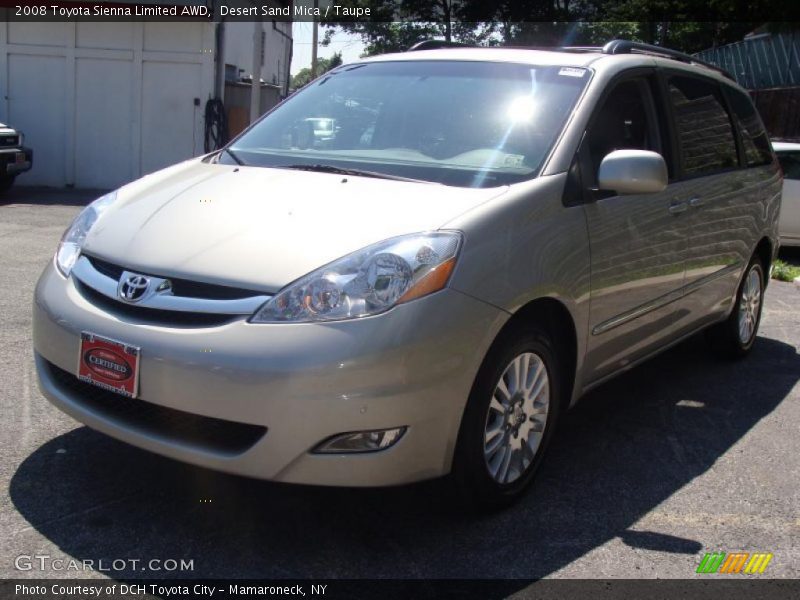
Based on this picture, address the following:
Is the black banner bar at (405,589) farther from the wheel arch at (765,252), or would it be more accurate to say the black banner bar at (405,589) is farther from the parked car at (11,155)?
the parked car at (11,155)

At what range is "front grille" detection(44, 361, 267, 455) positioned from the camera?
9.41 feet

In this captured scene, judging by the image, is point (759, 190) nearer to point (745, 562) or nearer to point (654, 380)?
point (654, 380)

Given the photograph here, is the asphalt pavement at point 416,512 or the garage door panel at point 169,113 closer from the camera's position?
the asphalt pavement at point 416,512

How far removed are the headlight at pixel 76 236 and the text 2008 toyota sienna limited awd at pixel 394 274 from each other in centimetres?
1

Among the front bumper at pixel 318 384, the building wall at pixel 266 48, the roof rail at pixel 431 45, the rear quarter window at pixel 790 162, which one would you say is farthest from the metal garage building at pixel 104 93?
the front bumper at pixel 318 384

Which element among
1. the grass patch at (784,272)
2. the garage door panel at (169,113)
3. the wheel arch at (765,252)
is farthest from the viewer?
the garage door panel at (169,113)

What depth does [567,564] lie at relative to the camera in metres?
3.07

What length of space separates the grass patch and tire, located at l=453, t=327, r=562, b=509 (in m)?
6.78

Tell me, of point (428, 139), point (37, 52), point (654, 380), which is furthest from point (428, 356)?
point (37, 52)

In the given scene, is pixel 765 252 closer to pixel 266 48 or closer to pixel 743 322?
pixel 743 322

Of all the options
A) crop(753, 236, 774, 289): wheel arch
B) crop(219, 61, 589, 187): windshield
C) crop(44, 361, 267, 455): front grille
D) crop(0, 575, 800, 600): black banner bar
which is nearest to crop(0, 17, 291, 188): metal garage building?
crop(753, 236, 774, 289): wheel arch

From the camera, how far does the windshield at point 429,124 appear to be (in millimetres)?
3627

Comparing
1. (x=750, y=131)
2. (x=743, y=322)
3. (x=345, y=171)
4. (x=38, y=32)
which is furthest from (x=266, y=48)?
(x=345, y=171)

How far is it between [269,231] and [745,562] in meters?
2.06
